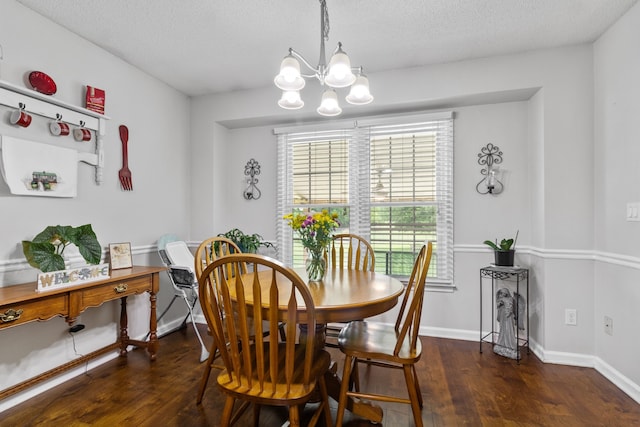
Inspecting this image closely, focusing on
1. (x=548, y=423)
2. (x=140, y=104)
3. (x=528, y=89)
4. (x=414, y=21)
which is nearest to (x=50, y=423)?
(x=140, y=104)

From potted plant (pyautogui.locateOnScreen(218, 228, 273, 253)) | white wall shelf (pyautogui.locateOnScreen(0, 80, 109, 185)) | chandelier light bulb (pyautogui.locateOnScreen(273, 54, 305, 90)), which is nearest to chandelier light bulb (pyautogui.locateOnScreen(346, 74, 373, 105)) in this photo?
chandelier light bulb (pyautogui.locateOnScreen(273, 54, 305, 90))

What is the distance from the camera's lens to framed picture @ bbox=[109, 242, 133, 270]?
260cm

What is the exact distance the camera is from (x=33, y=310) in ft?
5.96

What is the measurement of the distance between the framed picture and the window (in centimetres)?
148

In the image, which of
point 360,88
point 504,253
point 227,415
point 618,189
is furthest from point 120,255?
point 618,189

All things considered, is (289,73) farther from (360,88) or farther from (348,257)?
(348,257)

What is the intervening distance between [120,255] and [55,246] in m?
0.53

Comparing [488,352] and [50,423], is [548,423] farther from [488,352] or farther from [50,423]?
[50,423]

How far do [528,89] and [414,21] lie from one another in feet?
3.93

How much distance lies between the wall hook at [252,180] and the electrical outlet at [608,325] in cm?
325

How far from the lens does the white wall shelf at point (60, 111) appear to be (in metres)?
2.03

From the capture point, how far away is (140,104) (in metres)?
3.08

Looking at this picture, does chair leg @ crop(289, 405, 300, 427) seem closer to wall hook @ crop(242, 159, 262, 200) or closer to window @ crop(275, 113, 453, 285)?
window @ crop(275, 113, 453, 285)

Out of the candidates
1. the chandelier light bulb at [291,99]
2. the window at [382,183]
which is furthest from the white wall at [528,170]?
the chandelier light bulb at [291,99]
